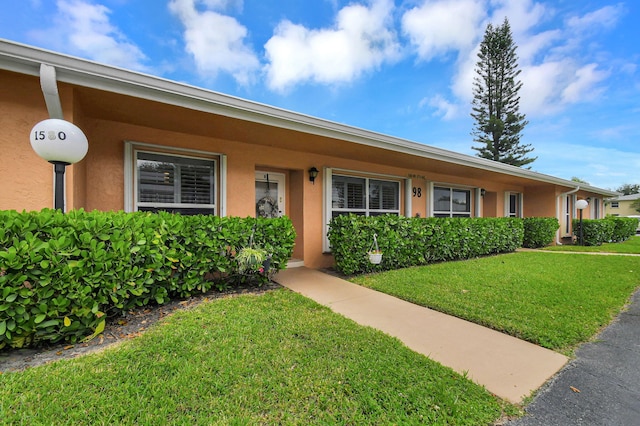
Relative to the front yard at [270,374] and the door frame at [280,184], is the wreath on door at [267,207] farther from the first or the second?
the front yard at [270,374]

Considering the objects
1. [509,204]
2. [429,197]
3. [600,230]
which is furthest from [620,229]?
[429,197]

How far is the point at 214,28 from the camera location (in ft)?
26.6

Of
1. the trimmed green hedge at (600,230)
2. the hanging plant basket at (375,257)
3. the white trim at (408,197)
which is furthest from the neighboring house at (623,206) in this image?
the hanging plant basket at (375,257)

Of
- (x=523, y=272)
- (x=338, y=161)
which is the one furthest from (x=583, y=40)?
(x=338, y=161)

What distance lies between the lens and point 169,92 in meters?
3.43

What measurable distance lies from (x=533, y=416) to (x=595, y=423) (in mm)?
355

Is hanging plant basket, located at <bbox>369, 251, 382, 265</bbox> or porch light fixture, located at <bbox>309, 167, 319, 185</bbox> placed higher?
porch light fixture, located at <bbox>309, 167, 319, 185</bbox>

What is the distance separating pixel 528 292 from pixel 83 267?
5790mm

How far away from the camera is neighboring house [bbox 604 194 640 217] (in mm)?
32219

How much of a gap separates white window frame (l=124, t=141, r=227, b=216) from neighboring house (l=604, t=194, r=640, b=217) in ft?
145

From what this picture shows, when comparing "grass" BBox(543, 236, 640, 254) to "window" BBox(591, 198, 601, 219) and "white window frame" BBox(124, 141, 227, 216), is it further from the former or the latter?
"white window frame" BBox(124, 141, 227, 216)

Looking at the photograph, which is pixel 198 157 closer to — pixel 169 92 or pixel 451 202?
pixel 169 92

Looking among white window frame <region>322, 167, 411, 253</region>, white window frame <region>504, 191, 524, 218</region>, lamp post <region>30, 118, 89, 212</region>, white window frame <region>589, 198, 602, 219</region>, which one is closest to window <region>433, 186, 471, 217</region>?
white window frame <region>322, 167, 411, 253</region>

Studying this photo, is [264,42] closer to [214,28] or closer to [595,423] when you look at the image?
[214,28]
